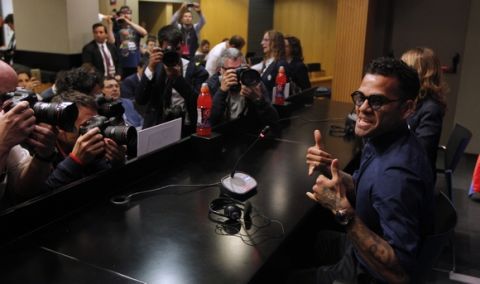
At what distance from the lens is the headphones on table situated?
5.66ft

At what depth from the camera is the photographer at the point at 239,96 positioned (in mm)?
2832

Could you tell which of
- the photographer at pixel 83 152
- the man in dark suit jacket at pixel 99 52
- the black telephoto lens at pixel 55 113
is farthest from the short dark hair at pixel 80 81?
the man in dark suit jacket at pixel 99 52

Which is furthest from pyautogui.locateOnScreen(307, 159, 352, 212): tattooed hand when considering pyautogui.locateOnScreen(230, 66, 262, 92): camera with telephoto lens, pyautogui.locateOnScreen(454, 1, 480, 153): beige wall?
pyautogui.locateOnScreen(454, 1, 480, 153): beige wall

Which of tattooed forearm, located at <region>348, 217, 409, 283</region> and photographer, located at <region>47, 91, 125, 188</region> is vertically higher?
photographer, located at <region>47, 91, 125, 188</region>

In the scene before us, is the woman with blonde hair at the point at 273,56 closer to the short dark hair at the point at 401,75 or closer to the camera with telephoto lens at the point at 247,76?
the camera with telephoto lens at the point at 247,76

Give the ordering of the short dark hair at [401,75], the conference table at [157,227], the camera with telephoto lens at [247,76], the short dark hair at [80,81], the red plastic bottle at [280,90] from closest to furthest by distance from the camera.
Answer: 1. the conference table at [157,227]
2. the short dark hair at [401,75]
3. the short dark hair at [80,81]
4. the camera with telephoto lens at [247,76]
5. the red plastic bottle at [280,90]

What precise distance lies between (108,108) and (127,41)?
4.29 metres

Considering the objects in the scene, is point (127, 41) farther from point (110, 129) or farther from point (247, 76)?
point (110, 129)

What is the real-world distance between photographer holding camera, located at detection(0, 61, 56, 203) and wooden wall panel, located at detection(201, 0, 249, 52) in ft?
23.4

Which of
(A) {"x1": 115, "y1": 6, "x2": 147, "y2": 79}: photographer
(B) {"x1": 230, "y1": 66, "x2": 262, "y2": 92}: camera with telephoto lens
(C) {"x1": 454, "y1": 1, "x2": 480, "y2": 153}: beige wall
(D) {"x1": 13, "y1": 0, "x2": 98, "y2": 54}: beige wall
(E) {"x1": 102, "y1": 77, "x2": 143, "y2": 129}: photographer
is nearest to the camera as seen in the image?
(B) {"x1": 230, "y1": 66, "x2": 262, "y2": 92}: camera with telephoto lens

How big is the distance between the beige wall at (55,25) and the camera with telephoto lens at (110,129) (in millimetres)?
3772

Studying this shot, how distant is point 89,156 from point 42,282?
23.1 inches

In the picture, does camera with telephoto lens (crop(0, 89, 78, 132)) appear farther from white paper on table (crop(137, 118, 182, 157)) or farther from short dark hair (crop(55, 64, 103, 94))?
short dark hair (crop(55, 64, 103, 94))

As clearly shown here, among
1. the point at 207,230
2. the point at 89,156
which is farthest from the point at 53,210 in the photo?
the point at 207,230
